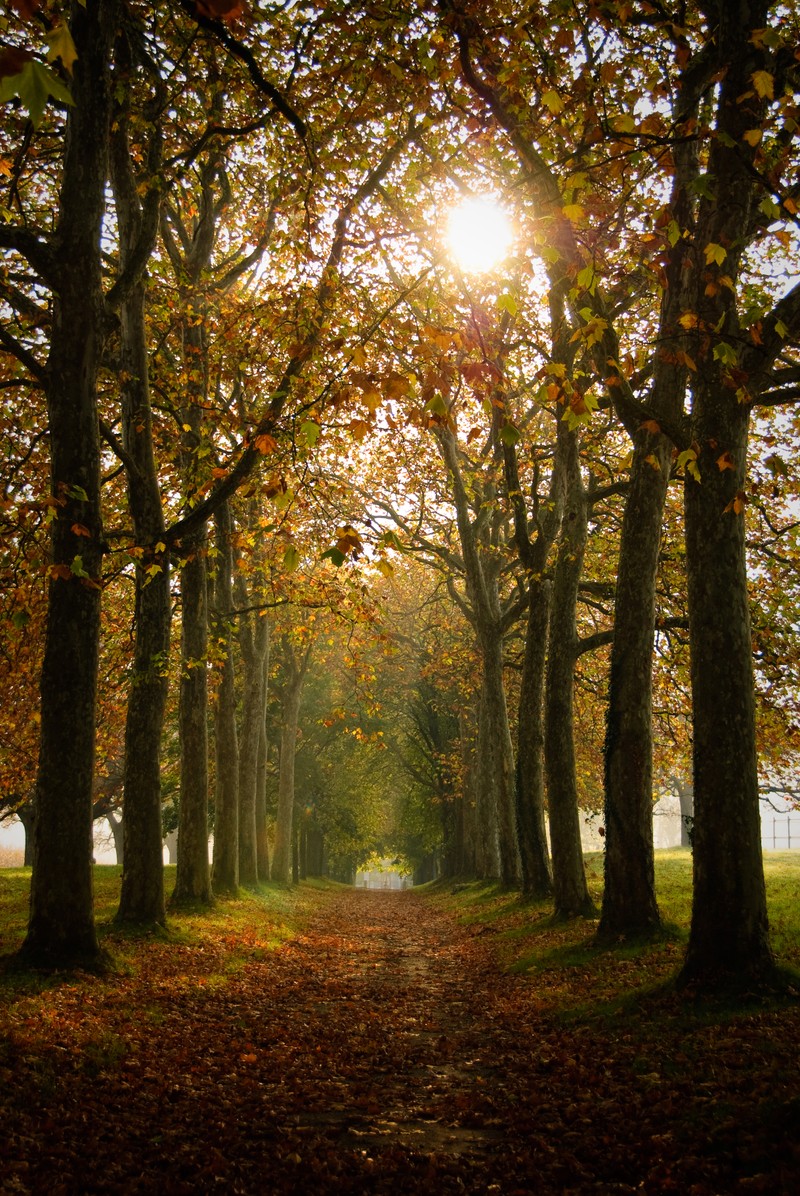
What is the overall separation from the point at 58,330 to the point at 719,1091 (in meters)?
9.66

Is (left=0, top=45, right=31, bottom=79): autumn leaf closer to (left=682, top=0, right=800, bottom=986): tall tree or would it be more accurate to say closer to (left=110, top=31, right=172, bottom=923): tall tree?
(left=682, top=0, right=800, bottom=986): tall tree

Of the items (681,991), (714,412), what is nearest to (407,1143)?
(681,991)

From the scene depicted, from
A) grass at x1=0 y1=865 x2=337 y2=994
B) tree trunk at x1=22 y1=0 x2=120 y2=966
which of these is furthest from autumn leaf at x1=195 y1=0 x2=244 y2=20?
grass at x1=0 y1=865 x2=337 y2=994

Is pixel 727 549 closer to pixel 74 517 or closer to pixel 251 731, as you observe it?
pixel 74 517

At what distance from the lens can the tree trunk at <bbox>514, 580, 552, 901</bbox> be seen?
18203 mm

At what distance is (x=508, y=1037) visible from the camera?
27.2 feet

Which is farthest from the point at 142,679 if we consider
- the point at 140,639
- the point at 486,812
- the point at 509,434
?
the point at 486,812

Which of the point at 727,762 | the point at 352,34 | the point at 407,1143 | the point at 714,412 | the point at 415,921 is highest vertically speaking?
the point at 352,34

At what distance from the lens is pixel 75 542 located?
9.50m

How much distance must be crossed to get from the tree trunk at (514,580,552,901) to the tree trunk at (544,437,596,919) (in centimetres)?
267

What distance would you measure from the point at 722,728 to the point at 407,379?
476cm

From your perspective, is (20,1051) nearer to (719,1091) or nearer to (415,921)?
(719,1091)

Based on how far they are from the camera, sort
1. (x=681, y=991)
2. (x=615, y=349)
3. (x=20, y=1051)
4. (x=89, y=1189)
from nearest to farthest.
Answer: (x=89, y=1189) → (x=20, y=1051) → (x=681, y=991) → (x=615, y=349)

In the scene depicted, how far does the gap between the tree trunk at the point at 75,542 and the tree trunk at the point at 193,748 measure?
6.77 meters
